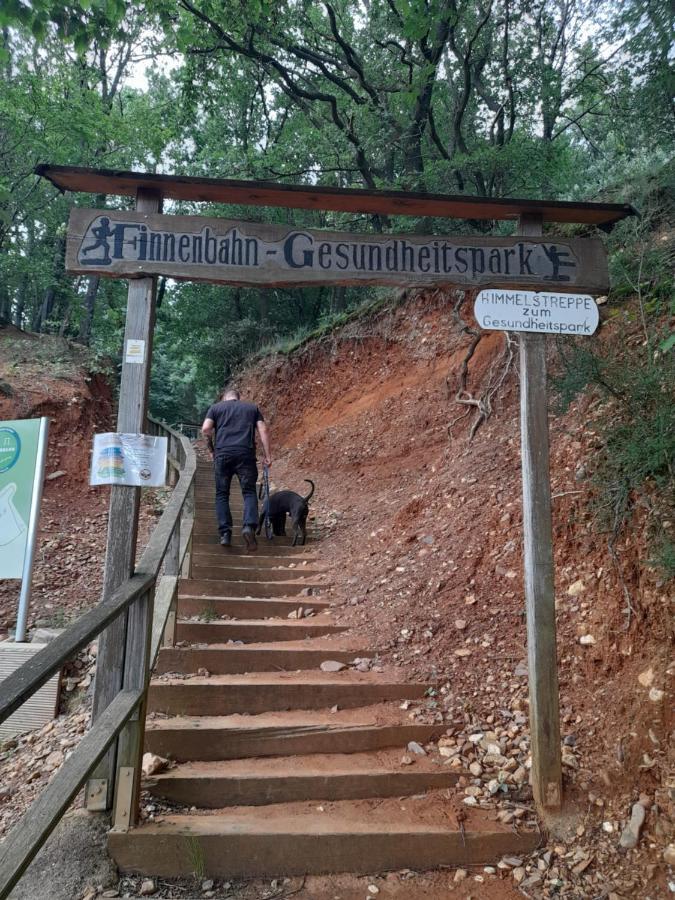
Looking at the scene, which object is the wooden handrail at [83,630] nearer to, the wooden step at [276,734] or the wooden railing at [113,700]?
the wooden railing at [113,700]

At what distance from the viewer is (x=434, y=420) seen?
9367 mm

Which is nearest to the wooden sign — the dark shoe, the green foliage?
the green foliage

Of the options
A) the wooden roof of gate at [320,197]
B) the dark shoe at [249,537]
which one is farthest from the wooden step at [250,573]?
the wooden roof of gate at [320,197]

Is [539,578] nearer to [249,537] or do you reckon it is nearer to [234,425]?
[249,537]

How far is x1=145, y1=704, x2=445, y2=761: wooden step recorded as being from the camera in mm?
3496

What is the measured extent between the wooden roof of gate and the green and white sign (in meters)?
2.85

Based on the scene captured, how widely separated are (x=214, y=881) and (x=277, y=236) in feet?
11.6

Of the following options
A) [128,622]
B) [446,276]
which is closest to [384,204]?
[446,276]

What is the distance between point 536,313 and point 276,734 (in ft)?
10.2

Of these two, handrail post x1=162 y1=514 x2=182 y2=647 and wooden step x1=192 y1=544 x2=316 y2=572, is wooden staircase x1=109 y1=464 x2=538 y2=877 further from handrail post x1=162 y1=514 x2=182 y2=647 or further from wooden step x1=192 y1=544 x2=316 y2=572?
wooden step x1=192 y1=544 x2=316 y2=572

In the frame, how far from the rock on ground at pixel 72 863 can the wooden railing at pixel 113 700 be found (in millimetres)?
127

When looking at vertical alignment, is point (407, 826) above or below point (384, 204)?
below

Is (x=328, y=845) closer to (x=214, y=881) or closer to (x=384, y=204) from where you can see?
(x=214, y=881)

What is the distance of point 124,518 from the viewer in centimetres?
327
